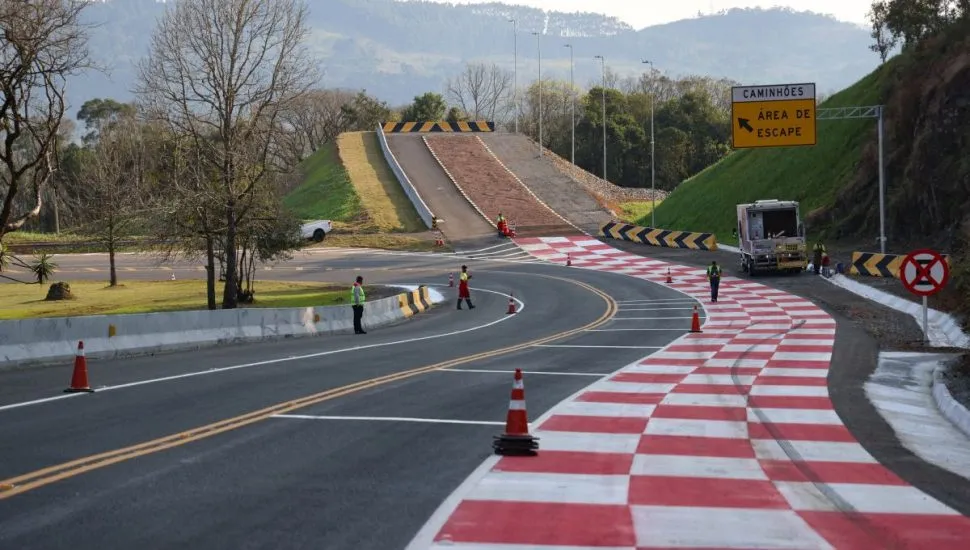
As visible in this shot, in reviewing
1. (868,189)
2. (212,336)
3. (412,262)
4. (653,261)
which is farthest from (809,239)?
(212,336)

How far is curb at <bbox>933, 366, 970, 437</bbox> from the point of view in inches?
505

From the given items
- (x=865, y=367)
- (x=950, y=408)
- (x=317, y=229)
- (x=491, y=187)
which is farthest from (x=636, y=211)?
(x=950, y=408)

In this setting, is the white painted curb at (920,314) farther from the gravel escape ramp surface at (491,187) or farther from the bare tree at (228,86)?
the gravel escape ramp surface at (491,187)

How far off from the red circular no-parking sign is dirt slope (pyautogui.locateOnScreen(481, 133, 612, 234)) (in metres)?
52.6

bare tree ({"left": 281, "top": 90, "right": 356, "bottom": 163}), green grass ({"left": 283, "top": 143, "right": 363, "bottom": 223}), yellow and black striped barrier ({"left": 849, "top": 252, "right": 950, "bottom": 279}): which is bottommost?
yellow and black striped barrier ({"left": 849, "top": 252, "right": 950, "bottom": 279})

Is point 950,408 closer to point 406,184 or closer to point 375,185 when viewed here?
point 406,184

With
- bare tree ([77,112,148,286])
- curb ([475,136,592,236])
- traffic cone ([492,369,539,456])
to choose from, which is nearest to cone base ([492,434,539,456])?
traffic cone ([492,369,539,456])

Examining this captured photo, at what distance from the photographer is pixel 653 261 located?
187 ft

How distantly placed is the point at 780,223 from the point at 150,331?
30039 millimetres

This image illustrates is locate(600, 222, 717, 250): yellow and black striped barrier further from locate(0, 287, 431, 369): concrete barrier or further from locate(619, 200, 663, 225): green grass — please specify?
locate(0, 287, 431, 369): concrete barrier

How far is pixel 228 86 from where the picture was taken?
38.0m

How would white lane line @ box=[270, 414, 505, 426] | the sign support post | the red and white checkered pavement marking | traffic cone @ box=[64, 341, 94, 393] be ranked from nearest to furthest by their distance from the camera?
the red and white checkered pavement marking < white lane line @ box=[270, 414, 505, 426] < traffic cone @ box=[64, 341, 94, 393] < the sign support post

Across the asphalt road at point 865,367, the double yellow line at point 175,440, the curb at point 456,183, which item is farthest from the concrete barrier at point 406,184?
the double yellow line at point 175,440

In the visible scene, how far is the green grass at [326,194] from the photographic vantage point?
8019 centimetres
